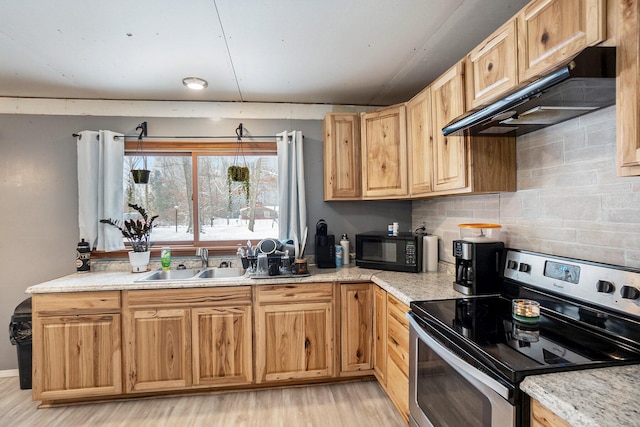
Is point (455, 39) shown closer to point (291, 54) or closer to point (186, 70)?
point (291, 54)

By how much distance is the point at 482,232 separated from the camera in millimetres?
1873

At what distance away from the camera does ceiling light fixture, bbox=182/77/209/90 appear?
7.68 feet

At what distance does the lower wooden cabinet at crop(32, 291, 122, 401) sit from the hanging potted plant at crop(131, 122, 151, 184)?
3.07 ft

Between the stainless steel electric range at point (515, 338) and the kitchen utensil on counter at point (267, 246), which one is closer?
the stainless steel electric range at point (515, 338)

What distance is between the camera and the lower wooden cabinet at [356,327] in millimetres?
2359

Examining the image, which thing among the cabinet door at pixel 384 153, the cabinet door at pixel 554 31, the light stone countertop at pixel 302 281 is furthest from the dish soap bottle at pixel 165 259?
the cabinet door at pixel 554 31

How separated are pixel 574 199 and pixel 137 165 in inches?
126

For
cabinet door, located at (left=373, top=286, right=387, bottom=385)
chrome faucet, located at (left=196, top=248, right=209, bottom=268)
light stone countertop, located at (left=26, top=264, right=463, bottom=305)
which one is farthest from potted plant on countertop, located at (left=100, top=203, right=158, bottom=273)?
cabinet door, located at (left=373, top=286, right=387, bottom=385)

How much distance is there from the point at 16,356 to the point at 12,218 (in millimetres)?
1173

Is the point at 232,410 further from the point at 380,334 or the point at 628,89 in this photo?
the point at 628,89

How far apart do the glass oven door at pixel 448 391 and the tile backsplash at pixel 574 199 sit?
0.75 metres

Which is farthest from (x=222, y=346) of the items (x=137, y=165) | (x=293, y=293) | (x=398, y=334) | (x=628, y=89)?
(x=628, y=89)

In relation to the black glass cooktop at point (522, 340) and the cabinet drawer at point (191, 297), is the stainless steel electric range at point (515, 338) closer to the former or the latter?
the black glass cooktop at point (522, 340)

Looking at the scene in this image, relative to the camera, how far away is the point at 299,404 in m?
2.17
